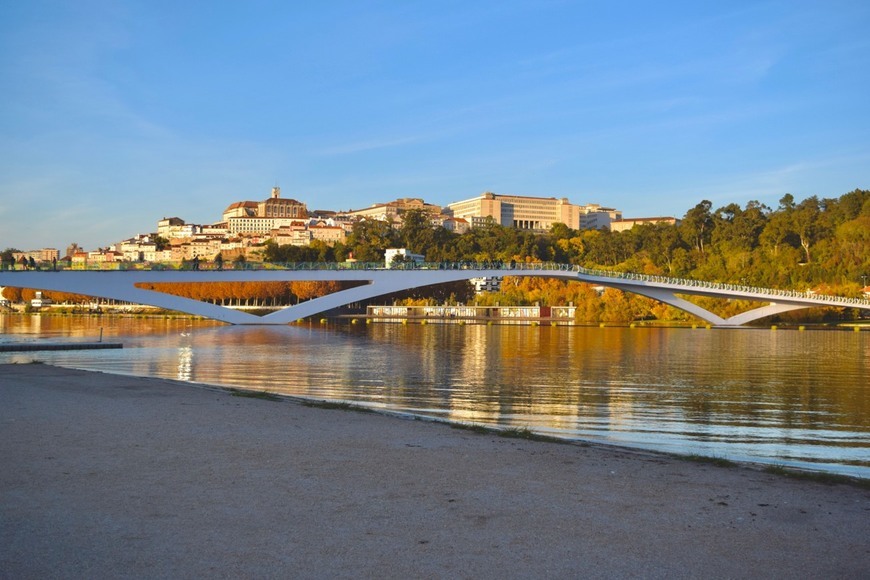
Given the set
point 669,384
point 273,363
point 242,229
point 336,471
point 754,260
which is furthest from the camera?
point 242,229

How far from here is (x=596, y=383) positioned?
20.2 meters

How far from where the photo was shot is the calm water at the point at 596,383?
11.6m

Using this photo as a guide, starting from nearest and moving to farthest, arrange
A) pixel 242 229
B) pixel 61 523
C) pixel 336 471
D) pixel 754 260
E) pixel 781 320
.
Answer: pixel 61 523 < pixel 336 471 < pixel 781 320 < pixel 754 260 < pixel 242 229

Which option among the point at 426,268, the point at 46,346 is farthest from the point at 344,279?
the point at 46,346

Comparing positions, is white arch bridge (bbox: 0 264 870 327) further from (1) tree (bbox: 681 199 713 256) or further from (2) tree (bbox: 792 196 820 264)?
(1) tree (bbox: 681 199 713 256)

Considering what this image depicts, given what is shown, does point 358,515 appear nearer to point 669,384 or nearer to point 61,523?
point 61,523

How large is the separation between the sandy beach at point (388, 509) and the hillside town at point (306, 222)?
129m

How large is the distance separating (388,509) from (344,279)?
4573cm

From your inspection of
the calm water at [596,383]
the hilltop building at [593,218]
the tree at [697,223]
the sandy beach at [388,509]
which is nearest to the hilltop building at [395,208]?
the hilltop building at [593,218]

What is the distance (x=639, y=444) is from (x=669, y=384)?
34.0ft

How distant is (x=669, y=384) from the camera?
2034 centimetres

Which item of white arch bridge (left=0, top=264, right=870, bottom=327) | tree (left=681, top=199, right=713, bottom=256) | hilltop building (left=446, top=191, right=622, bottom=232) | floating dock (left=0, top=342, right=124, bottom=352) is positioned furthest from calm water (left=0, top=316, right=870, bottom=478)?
hilltop building (left=446, top=191, right=622, bottom=232)

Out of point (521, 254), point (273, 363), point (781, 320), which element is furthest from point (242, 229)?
point (273, 363)

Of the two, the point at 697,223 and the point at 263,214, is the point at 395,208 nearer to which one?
the point at 263,214
